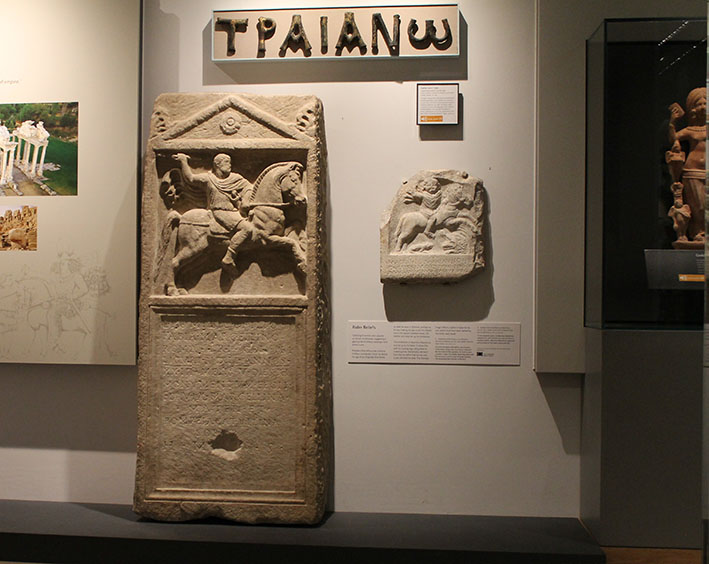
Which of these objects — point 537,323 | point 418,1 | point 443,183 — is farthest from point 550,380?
point 418,1

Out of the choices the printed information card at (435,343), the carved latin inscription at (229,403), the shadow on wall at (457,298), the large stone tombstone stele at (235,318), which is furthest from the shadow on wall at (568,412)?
the carved latin inscription at (229,403)

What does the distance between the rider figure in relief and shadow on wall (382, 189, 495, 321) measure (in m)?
0.85

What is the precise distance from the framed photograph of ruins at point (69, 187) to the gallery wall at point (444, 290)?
0.85 feet

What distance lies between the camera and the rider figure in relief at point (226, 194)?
3.63 metres

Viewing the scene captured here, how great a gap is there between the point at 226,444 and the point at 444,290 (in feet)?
4.37

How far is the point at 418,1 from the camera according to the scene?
12.4ft

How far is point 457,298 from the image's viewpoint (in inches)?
148

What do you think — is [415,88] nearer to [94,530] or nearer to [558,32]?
[558,32]

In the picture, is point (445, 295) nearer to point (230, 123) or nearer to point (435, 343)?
point (435, 343)

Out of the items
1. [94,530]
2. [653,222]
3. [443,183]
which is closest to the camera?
[653,222]

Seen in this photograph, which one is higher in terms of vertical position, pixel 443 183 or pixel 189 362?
pixel 443 183

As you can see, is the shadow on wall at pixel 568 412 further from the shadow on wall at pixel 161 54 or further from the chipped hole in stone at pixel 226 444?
the shadow on wall at pixel 161 54

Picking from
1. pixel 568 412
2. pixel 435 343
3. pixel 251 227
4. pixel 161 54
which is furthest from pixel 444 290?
pixel 161 54

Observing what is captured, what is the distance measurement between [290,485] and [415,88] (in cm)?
208
